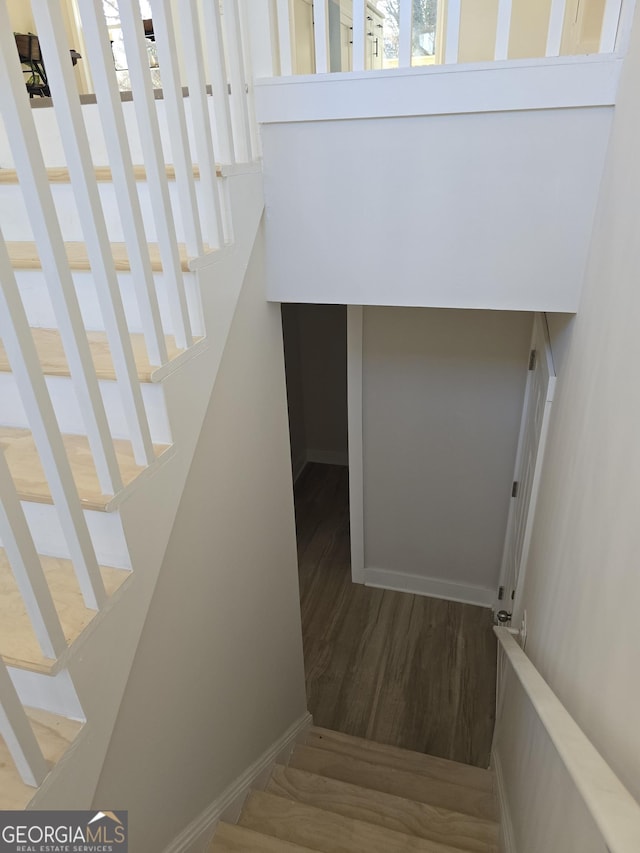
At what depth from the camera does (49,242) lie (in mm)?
880

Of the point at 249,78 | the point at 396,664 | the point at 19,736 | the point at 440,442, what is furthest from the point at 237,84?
the point at 396,664

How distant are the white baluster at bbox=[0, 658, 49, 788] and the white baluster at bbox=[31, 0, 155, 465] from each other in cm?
48

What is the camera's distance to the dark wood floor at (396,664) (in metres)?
3.02

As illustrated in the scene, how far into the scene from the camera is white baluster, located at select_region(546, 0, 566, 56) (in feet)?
4.63

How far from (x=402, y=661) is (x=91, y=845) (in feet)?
8.30

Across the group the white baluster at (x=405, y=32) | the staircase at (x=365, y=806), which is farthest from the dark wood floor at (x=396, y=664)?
the white baluster at (x=405, y=32)

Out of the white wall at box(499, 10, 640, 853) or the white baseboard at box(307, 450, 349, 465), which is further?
the white baseboard at box(307, 450, 349, 465)

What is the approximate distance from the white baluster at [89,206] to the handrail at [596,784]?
3.12 feet

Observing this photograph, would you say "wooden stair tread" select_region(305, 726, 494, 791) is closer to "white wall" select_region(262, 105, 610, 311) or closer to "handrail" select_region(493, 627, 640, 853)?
"handrail" select_region(493, 627, 640, 853)

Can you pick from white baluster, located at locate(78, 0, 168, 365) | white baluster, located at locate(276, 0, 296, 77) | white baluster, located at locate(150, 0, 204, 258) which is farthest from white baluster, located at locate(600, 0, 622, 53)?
white baluster, located at locate(78, 0, 168, 365)

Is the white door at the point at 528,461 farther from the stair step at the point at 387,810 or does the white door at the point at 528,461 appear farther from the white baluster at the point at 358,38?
the white baluster at the point at 358,38

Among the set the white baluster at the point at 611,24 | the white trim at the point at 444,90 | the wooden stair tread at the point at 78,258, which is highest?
the white baluster at the point at 611,24

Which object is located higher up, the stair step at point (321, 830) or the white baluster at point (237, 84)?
the white baluster at point (237, 84)

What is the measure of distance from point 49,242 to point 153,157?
1.18ft
